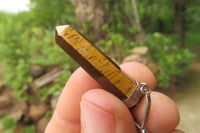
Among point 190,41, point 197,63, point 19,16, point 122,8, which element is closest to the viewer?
point 122,8

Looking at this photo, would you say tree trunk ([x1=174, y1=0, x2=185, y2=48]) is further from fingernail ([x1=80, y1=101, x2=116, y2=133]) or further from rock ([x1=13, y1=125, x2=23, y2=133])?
rock ([x1=13, y1=125, x2=23, y2=133])

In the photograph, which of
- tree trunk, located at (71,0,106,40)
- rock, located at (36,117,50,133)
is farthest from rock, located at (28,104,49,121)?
tree trunk, located at (71,0,106,40)

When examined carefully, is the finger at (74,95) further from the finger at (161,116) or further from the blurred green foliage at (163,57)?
the blurred green foliage at (163,57)

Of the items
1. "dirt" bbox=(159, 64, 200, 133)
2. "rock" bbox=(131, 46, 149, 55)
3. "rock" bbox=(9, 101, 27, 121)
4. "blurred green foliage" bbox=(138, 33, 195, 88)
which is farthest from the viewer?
"rock" bbox=(9, 101, 27, 121)

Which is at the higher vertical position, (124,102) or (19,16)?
(124,102)

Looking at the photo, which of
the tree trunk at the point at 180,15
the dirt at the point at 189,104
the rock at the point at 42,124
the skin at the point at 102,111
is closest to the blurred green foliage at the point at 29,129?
the rock at the point at 42,124

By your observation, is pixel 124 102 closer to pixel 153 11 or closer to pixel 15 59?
pixel 15 59

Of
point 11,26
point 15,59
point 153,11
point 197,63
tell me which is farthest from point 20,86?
point 197,63
